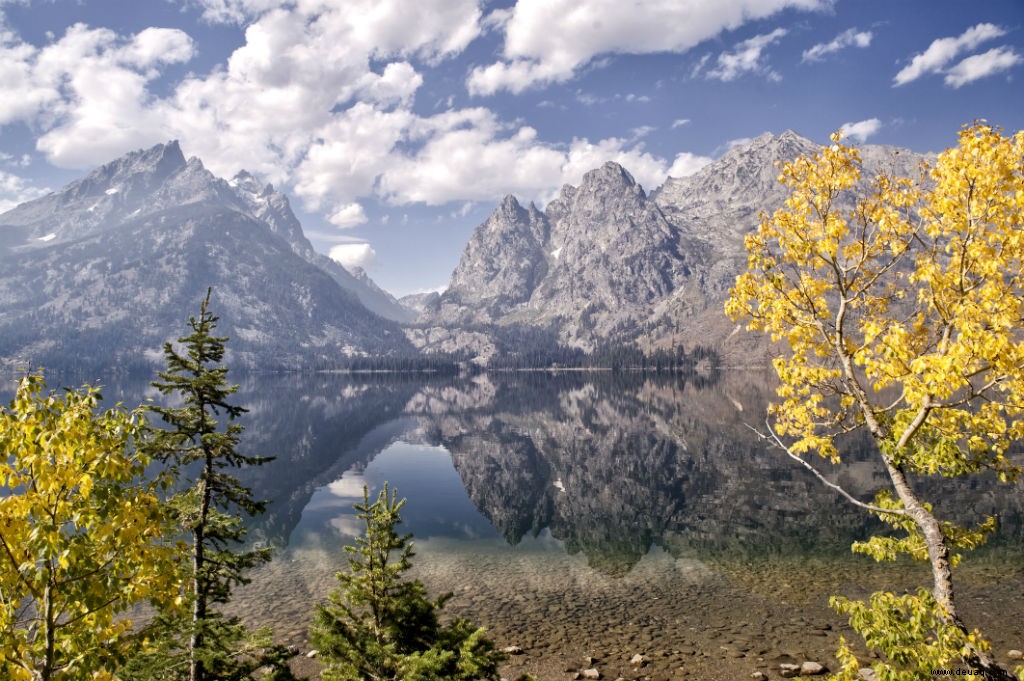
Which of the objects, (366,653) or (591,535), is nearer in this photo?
(366,653)

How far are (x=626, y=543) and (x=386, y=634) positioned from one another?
3631 cm

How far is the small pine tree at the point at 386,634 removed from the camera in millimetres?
11750

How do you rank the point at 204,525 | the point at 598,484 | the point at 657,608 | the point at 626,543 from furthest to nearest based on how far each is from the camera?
1. the point at 598,484
2. the point at 626,543
3. the point at 657,608
4. the point at 204,525

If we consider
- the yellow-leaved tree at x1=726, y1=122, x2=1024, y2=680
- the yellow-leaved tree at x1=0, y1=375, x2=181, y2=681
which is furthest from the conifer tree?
the yellow-leaved tree at x1=726, y1=122, x2=1024, y2=680

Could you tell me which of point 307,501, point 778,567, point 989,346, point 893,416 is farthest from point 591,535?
point 989,346

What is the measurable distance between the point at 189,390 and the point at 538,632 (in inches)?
893

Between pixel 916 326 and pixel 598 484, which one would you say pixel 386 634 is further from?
pixel 598 484

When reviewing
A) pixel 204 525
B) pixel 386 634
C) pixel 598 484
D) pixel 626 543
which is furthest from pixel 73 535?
pixel 598 484

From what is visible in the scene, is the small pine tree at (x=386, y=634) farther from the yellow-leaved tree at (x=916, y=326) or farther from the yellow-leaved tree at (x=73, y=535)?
the yellow-leaved tree at (x=916, y=326)

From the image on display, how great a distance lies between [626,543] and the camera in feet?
149

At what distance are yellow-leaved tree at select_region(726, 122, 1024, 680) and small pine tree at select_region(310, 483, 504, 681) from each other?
7.44 metres

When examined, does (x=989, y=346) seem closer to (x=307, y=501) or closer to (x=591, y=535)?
(x=591, y=535)

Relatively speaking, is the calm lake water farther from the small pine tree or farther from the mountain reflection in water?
the small pine tree

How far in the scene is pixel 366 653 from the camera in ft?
40.7
